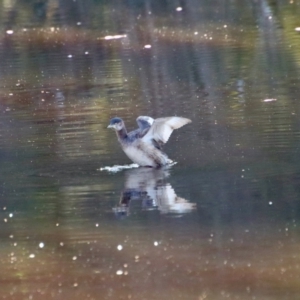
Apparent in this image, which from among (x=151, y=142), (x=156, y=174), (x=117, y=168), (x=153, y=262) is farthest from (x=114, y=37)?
(x=153, y=262)

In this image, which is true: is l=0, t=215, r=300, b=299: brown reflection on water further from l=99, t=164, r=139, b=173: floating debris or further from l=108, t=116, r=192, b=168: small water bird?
l=108, t=116, r=192, b=168: small water bird

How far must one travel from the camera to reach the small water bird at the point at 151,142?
340 inches

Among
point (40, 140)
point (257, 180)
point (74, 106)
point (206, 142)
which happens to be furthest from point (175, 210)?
point (74, 106)

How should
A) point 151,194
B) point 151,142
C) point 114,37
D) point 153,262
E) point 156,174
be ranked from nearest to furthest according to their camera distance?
point 153,262, point 151,194, point 156,174, point 151,142, point 114,37

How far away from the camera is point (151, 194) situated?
768 cm

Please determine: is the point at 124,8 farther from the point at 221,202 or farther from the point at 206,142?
the point at 221,202

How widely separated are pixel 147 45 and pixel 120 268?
11.4m

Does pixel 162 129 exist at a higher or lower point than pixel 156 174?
higher

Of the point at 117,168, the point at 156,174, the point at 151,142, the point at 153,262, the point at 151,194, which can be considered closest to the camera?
the point at 153,262

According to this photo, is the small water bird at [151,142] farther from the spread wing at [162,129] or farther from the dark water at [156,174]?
the dark water at [156,174]

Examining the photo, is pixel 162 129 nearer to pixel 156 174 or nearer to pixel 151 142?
pixel 151 142

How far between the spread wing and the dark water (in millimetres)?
289

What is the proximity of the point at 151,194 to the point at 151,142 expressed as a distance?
1.16 metres

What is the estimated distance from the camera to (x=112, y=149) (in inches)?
374
